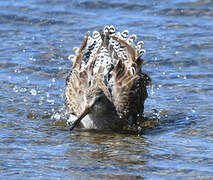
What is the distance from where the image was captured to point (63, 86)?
10203 mm

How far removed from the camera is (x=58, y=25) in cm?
1368

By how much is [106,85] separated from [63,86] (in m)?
2.13

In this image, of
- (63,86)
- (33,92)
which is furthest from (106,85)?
(63,86)

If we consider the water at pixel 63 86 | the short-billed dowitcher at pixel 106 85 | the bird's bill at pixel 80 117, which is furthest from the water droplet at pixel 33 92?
the bird's bill at pixel 80 117

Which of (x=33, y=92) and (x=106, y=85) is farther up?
(x=106, y=85)

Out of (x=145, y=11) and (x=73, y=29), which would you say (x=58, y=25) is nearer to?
(x=73, y=29)

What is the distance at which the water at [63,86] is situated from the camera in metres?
6.43

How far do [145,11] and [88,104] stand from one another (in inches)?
273

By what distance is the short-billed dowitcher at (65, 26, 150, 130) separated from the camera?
8.00 meters

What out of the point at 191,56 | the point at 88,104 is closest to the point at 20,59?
the point at 191,56

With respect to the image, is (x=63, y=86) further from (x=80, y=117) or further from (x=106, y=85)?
(x=80, y=117)

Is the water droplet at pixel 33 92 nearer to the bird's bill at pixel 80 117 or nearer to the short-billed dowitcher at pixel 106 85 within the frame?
the short-billed dowitcher at pixel 106 85

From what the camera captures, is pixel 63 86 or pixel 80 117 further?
pixel 63 86

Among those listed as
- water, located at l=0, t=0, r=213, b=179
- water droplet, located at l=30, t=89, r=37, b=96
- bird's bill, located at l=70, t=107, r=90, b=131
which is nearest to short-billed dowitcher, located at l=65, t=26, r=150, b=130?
bird's bill, located at l=70, t=107, r=90, b=131
